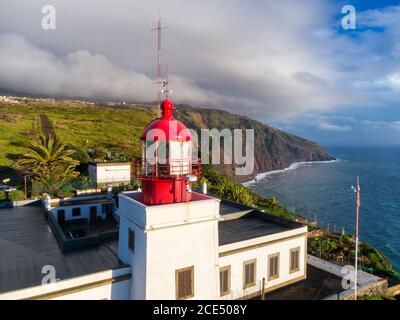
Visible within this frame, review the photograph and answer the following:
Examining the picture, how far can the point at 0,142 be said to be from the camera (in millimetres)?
66188

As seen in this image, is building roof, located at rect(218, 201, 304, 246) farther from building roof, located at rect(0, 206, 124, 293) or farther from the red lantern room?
building roof, located at rect(0, 206, 124, 293)

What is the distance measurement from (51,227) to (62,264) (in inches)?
285

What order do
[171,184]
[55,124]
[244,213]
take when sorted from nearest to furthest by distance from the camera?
1. [171,184]
2. [244,213]
3. [55,124]

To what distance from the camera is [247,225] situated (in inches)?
819

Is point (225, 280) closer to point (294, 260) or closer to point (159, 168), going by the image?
point (294, 260)

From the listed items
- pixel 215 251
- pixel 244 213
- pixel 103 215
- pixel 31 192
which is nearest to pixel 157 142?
pixel 215 251

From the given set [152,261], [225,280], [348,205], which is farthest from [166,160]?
[348,205]

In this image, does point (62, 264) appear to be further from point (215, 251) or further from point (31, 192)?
point (31, 192)

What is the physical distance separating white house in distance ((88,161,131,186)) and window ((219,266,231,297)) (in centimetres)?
2939

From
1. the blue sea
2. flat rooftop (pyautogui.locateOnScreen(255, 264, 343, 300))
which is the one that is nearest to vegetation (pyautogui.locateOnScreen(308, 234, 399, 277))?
flat rooftop (pyautogui.locateOnScreen(255, 264, 343, 300))

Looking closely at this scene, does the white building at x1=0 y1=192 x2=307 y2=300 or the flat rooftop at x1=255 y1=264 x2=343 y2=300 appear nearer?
the white building at x1=0 y1=192 x2=307 y2=300

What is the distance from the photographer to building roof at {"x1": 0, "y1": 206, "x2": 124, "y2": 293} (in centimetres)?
1296

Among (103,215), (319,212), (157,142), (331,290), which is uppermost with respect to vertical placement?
(157,142)

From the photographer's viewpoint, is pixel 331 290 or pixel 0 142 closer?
pixel 331 290
